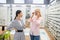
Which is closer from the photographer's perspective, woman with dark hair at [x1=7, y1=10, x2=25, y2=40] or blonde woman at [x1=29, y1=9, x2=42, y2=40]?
woman with dark hair at [x1=7, y1=10, x2=25, y2=40]

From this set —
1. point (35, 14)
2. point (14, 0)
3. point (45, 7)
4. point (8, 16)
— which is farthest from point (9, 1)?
point (35, 14)

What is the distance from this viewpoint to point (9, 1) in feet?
42.8

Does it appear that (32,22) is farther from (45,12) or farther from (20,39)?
(45,12)

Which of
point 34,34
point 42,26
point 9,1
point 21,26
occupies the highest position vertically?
point 9,1

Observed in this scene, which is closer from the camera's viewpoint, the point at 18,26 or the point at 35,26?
the point at 18,26

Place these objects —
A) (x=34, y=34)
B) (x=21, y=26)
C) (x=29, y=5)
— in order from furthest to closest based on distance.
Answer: (x=29, y=5), (x=34, y=34), (x=21, y=26)

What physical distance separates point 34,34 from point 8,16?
837cm

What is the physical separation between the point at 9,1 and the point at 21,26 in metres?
9.02

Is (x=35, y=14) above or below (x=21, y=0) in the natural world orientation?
below

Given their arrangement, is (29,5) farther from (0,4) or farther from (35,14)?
(35,14)

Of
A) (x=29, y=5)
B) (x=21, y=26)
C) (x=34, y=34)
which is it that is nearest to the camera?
(x=21, y=26)

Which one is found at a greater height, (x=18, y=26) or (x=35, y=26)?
(x=18, y=26)

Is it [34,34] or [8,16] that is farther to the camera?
[8,16]

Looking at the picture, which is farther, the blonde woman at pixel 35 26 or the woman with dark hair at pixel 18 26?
the blonde woman at pixel 35 26
